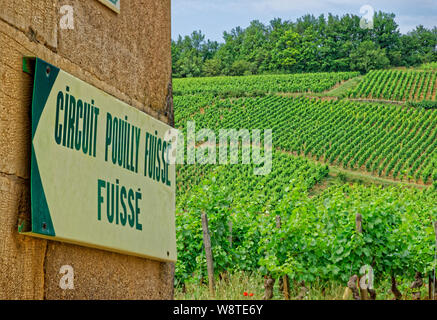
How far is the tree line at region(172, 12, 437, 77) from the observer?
279ft

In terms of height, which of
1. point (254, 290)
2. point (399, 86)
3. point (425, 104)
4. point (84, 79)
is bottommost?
point (254, 290)

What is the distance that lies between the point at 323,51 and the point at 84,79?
89972 mm

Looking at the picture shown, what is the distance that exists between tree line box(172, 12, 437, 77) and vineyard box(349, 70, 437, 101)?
24218 millimetres

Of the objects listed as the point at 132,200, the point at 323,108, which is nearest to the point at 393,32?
the point at 323,108

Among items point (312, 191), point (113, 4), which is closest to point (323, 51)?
point (312, 191)

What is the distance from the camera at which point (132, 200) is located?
7.49 feet

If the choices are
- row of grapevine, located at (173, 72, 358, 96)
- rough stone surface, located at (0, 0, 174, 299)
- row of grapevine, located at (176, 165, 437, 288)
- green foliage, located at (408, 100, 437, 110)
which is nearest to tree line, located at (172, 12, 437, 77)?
row of grapevine, located at (173, 72, 358, 96)

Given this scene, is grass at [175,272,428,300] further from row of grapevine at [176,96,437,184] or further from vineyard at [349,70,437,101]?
vineyard at [349,70,437,101]

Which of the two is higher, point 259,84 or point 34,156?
point 259,84

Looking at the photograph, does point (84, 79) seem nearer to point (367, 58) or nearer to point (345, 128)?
point (345, 128)

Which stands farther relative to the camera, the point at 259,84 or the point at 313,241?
the point at 259,84

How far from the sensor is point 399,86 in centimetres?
5162

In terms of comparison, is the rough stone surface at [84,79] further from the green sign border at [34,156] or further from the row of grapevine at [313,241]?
the row of grapevine at [313,241]
